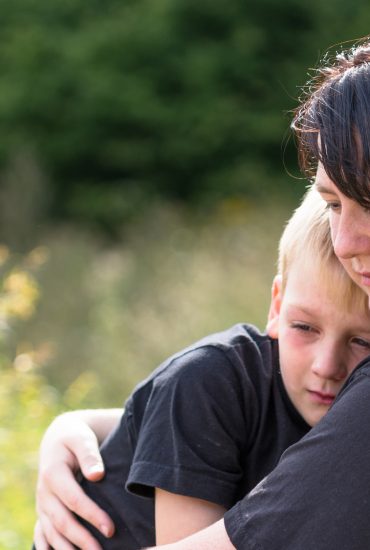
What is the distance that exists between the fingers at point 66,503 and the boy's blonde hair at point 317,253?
684mm

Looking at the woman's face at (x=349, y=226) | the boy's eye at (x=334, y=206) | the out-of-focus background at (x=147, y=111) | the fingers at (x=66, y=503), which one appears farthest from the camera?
the out-of-focus background at (x=147, y=111)

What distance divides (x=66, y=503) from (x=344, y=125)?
3.82ft

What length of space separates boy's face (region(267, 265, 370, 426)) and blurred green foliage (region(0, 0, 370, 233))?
1312 centimetres

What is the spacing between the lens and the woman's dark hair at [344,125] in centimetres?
195

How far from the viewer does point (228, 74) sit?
51.9ft

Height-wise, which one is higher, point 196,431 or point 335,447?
point 335,447

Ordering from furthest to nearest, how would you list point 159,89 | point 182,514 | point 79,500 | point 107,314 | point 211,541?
point 159,89, point 107,314, point 79,500, point 182,514, point 211,541

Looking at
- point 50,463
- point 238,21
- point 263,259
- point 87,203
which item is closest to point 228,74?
point 238,21

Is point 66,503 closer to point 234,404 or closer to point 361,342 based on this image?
point 234,404

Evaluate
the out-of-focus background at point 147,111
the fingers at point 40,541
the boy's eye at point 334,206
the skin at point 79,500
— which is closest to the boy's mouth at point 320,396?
the skin at point 79,500

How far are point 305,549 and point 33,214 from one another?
509 inches

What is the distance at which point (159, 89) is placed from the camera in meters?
16.2

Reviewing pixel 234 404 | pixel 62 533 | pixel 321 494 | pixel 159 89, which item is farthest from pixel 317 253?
pixel 159 89

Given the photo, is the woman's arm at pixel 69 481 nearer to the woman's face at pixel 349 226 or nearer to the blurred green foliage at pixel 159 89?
the woman's face at pixel 349 226
